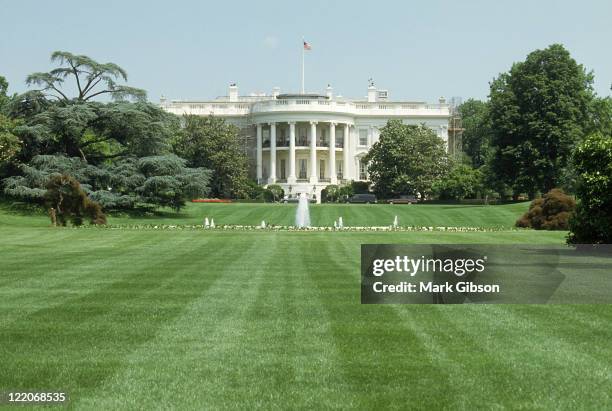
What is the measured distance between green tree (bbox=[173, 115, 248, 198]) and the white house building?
449 inches

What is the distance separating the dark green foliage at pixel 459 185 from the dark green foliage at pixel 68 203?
1737 inches

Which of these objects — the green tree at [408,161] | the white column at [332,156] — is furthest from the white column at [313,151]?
the green tree at [408,161]

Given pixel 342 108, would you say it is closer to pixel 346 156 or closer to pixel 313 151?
pixel 346 156

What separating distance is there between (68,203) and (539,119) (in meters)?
39.7

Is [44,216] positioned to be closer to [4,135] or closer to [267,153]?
[4,135]

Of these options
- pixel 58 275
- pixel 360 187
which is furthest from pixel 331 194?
pixel 58 275

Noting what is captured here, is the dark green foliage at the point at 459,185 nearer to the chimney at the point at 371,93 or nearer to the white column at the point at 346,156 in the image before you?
the white column at the point at 346,156

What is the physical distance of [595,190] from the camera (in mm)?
25109

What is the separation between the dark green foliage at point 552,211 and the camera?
41875 millimetres

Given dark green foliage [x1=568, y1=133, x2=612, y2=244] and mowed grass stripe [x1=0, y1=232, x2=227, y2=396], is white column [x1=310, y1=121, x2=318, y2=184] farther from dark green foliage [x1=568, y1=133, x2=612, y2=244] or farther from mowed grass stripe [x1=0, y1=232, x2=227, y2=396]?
mowed grass stripe [x1=0, y1=232, x2=227, y2=396]

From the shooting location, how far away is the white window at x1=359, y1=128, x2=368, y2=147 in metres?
110

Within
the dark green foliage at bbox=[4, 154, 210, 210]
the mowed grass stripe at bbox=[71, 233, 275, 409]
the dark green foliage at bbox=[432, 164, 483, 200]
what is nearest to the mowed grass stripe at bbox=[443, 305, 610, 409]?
the mowed grass stripe at bbox=[71, 233, 275, 409]

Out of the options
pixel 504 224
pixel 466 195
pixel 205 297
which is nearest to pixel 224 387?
pixel 205 297

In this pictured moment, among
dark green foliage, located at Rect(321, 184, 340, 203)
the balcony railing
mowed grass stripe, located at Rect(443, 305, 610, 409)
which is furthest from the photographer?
the balcony railing
